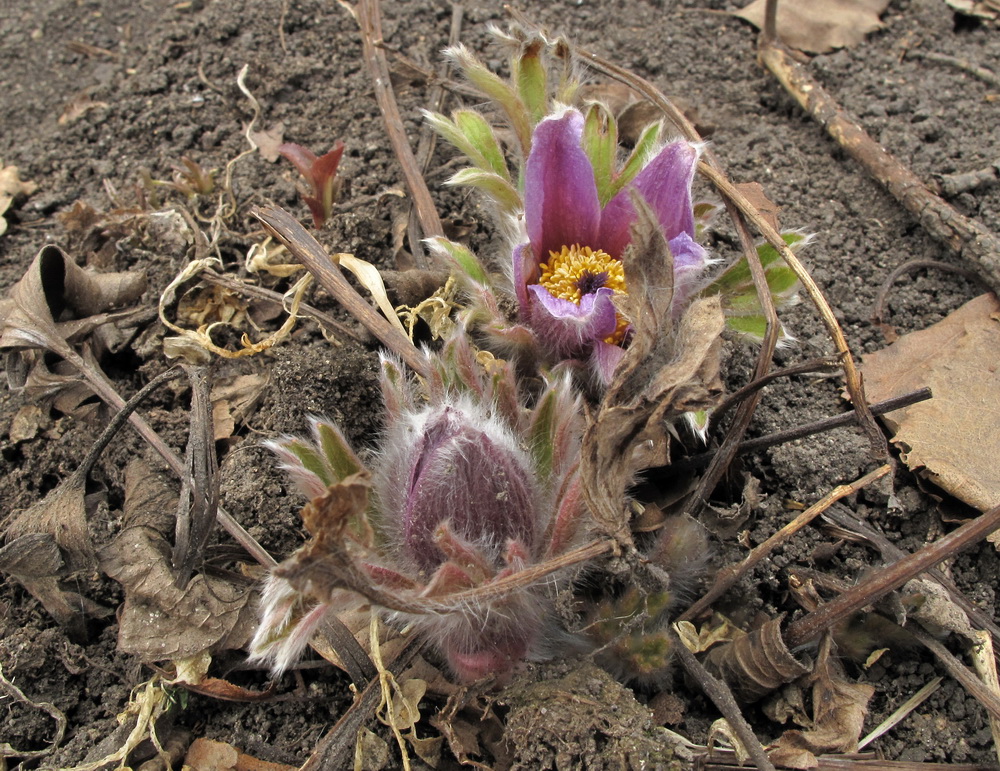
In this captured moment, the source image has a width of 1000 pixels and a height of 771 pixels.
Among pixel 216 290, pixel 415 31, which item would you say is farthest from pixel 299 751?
pixel 415 31

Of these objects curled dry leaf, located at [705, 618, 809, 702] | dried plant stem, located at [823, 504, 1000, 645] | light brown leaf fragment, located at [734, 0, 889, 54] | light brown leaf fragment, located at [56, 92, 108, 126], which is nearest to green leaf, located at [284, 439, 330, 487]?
curled dry leaf, located at [705, 618, 809, 702]

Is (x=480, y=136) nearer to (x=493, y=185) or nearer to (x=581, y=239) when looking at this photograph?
(x=493, y=185)

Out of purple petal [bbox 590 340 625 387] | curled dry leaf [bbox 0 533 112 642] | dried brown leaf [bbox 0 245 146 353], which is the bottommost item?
curled dry leaf [bbox 0 533 112 642]

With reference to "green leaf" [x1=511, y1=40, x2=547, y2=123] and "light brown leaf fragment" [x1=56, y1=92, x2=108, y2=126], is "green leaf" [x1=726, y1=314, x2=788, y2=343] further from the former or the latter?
"light brown leaf fragment" [x1=56, y1=92, x2=108, y2=126]

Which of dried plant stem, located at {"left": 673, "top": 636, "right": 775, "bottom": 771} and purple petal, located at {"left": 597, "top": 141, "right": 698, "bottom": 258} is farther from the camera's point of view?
purple petal, located at {"left": 597, "top": 141, "right": 698, "bottom": 258}

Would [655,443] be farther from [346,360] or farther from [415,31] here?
[415,31]

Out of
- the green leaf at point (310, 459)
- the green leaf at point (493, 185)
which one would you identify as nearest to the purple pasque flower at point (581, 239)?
the green leaf at point (493, 185)

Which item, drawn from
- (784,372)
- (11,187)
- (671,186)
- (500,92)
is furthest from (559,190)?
(11,187)
